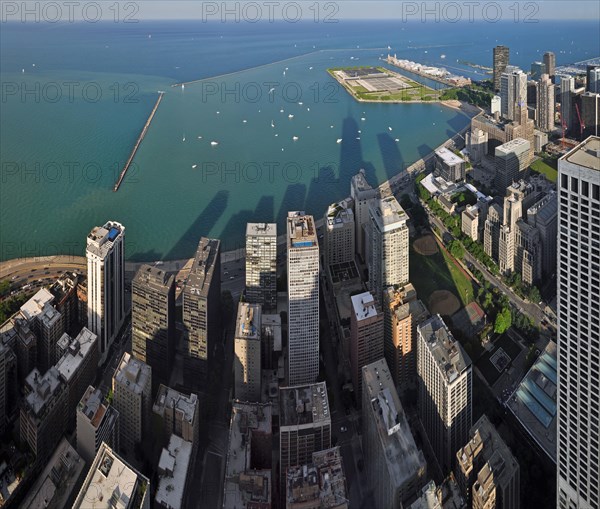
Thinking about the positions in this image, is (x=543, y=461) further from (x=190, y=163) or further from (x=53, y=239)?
(x=190, y=163)

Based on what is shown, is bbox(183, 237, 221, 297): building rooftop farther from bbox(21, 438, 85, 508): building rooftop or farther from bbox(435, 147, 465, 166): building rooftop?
bbox(435, 147, 465, 166): building rooftop

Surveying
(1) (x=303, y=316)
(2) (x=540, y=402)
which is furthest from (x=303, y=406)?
(2) (x=540, y=402)

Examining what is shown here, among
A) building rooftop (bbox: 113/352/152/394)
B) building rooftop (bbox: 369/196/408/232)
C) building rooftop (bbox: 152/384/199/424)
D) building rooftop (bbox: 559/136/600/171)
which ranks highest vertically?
building rooftop (bbox: 559/136/600/171)

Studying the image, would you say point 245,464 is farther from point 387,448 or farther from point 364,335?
point 364,335

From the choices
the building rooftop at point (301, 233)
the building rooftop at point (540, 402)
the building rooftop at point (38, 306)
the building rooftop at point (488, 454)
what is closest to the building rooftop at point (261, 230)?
the building rooftop at point (301, 233)

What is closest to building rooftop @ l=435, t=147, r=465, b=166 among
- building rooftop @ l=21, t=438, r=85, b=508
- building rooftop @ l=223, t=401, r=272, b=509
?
building rooftop @ l=223, t=401, r=272, b=509

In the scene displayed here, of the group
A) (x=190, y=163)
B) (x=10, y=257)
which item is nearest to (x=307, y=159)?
(x=190, y=163)
